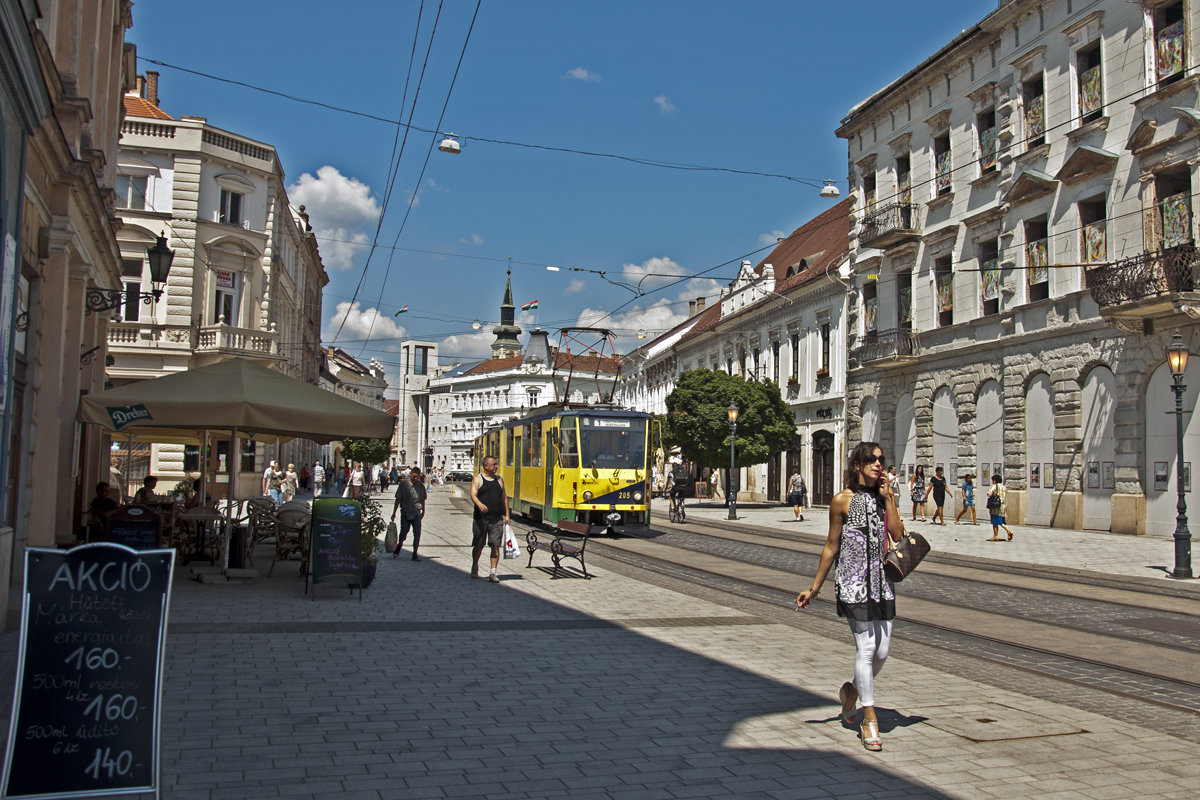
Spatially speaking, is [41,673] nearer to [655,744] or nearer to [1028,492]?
[655,744]

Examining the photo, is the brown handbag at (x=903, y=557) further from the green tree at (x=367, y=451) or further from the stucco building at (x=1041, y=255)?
the green tree at (x=367, y=451)

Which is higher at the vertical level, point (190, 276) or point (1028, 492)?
point (190, 276)

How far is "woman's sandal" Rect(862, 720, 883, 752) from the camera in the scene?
5.80 meters

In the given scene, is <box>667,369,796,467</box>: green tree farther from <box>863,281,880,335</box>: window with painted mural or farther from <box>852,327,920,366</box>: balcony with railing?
<box>863,281,880,335</box>: window with painted mural

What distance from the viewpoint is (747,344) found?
51.9 m

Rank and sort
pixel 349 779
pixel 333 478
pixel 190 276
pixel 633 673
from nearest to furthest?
1. pixel 349 779
2. pixel 633 673
3. pixel 190 276
4. pixel 333 478

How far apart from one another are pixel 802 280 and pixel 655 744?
133 ft

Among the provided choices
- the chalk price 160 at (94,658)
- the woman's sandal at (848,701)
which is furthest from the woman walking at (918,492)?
the chalk price 160 at (94,658)

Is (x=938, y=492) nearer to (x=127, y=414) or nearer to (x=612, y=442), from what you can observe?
(x=612, y=442)

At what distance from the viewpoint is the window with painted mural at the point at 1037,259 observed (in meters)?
27.0

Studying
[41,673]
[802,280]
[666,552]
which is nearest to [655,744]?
[41,673]

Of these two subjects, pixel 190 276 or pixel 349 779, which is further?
pixel 190 276

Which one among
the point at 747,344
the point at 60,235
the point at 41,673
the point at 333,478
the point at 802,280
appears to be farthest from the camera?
the point at 333,478

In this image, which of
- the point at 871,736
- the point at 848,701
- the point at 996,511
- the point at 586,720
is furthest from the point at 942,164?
the point at 586,720
